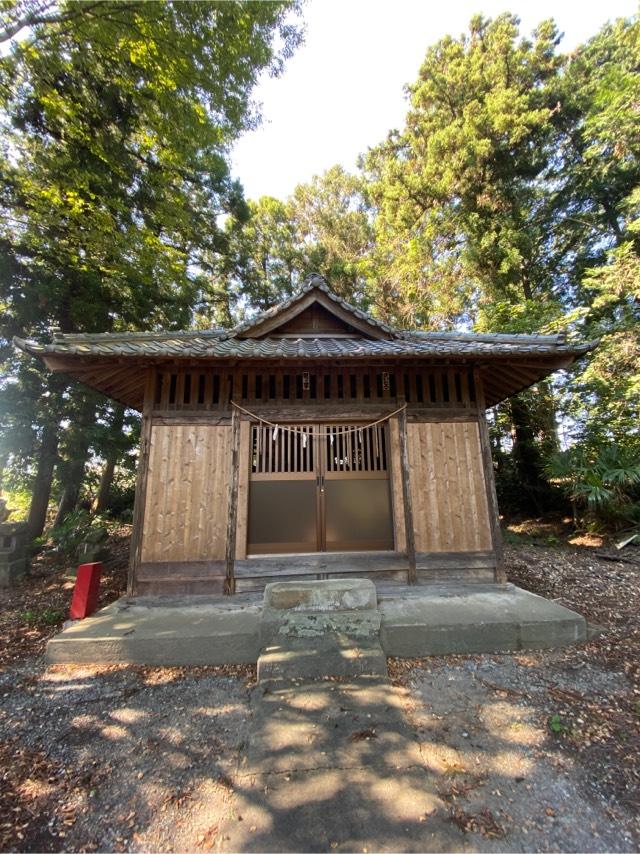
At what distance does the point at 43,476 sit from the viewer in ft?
33.7

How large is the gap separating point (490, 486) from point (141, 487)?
5.28 m

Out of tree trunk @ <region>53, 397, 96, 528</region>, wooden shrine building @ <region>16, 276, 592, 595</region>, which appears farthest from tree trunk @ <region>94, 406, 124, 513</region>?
wooden shrine building @ <region>16, 276, 592, 595</region>

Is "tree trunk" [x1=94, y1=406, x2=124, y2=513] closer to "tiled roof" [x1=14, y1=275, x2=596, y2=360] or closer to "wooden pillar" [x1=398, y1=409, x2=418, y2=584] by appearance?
"tiled roof" [x1=14, y1=275, x2=596, y2=360]

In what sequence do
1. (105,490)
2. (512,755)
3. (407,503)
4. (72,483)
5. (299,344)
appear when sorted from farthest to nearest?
(105,490) → (72,483) → (299,344) → (407,503) → (512,755)

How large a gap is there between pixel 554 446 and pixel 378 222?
11996mm

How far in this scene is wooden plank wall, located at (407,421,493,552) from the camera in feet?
18.1

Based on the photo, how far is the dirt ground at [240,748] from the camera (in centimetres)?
201

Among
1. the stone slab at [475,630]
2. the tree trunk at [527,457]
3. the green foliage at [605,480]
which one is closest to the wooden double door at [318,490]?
the stone slab at [475,630]

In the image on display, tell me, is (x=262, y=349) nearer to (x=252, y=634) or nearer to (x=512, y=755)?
(x=252, y=634)

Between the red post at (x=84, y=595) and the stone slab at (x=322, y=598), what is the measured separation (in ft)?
8.12

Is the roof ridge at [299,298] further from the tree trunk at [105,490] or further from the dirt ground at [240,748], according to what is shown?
the tree trunk at [105,490]

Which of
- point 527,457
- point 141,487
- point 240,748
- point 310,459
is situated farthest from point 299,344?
point 527,457

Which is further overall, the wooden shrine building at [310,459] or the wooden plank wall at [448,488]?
the wooden plank wall at [448,488]

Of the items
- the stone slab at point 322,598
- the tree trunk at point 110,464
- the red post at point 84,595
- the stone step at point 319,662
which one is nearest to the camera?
the stone step at point 319,662
